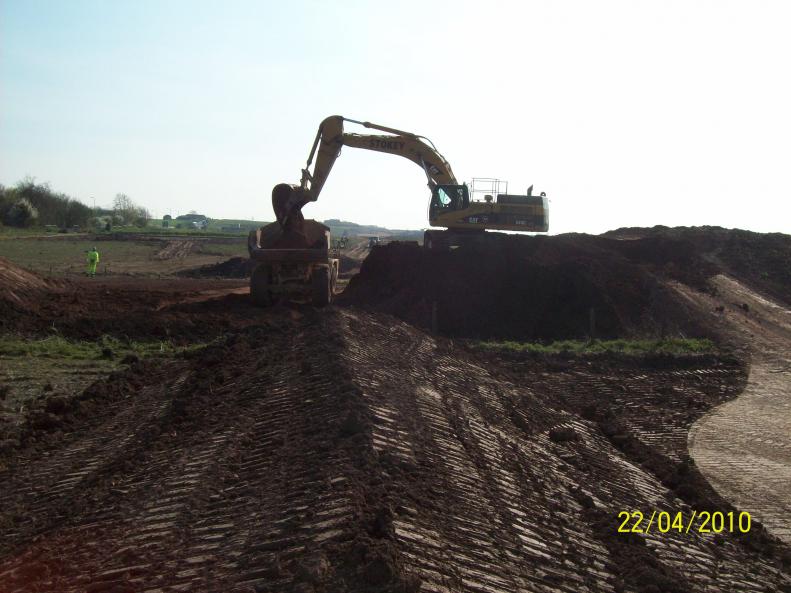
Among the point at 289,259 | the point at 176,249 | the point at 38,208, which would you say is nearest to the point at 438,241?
the point at 289,259

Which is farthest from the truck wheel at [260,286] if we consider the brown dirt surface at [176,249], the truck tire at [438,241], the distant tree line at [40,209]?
the distant tree line at [40,209]

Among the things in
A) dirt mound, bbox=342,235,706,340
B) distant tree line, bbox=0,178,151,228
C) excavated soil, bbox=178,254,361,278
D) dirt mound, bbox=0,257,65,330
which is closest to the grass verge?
dirt mound, bbox=0,257,65,330

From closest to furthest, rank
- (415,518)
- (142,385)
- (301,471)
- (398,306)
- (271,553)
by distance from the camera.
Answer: (271,553), (415,518), (301,471), (142,385), (398,306)

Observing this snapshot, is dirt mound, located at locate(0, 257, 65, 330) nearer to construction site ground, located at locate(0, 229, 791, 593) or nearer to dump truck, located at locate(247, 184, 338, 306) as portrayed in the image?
construction site ground, located at locate(0, 229, 791, 593)

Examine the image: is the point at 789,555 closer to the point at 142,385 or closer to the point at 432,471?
the point at 432,471

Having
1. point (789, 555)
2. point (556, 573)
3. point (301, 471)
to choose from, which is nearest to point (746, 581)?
point (789, 555)

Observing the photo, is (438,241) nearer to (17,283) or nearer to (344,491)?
(17,283)

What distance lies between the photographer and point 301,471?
259 inches

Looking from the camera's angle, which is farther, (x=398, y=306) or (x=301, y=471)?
(x=398, y=306)

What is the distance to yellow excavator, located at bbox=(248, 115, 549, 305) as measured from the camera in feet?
72.0

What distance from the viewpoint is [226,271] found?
43.8 metres

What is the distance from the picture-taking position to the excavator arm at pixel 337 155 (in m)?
22.6

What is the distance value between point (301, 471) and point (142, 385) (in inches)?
279

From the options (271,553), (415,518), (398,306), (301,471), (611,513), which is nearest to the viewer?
(271,553)
